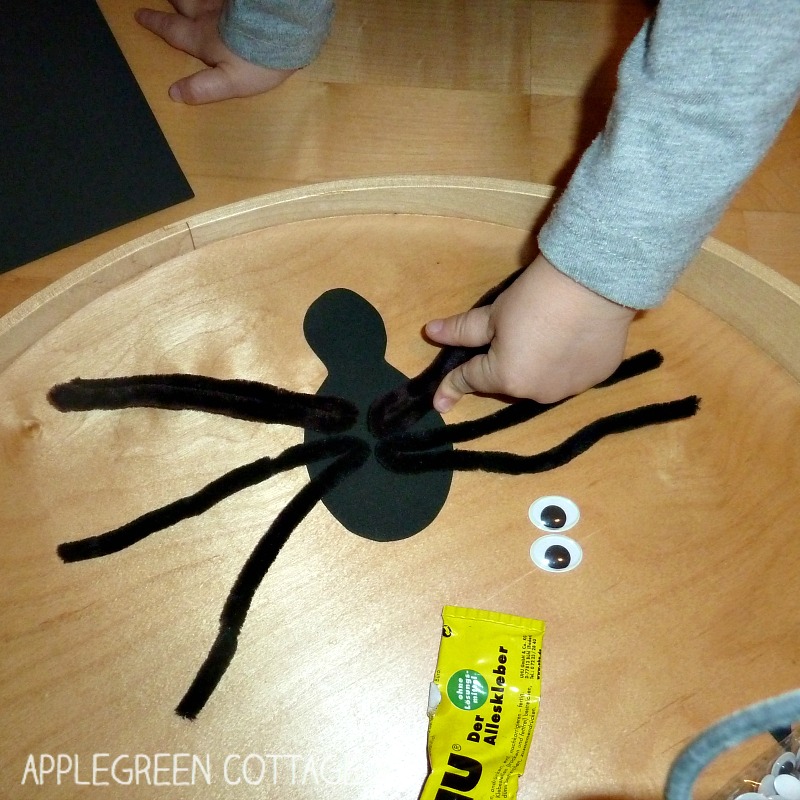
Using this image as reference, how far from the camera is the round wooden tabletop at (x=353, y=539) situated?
0.42 m

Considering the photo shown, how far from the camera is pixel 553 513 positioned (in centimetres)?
48

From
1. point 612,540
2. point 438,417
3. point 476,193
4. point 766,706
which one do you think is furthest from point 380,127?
point 766,706

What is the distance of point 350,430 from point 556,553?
158 mm

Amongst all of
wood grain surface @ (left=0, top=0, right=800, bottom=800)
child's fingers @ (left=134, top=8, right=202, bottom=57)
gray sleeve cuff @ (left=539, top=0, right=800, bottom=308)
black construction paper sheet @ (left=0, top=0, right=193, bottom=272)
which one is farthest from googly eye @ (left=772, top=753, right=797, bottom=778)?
child's fingers @ (left=134, top=8, right=202, bottom=57)

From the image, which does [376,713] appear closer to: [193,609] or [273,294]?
[193,609]

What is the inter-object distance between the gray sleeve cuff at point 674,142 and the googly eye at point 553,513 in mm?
139

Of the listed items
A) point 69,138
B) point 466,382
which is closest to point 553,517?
point 466,382

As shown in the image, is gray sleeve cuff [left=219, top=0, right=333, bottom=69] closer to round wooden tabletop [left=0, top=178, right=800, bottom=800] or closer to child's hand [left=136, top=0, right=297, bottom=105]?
child's hand [left=136, top=0, right=297, bottom=105]

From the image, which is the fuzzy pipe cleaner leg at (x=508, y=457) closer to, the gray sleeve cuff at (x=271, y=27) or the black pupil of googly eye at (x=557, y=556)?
the black pupil of googly eye at (x=557, y=556)

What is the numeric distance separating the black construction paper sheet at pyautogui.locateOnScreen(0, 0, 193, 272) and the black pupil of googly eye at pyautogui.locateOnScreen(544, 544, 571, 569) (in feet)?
1.24

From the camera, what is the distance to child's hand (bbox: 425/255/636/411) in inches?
17.7

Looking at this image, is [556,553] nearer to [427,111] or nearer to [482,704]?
[482,704]

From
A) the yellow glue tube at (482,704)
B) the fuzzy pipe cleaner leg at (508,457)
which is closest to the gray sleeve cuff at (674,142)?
the fuzzy pipe cleaner leg at (508,457)

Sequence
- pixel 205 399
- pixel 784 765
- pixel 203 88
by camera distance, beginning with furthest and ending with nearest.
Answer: pixel 203 88 < pixel 205 399 < pixel 784 765
